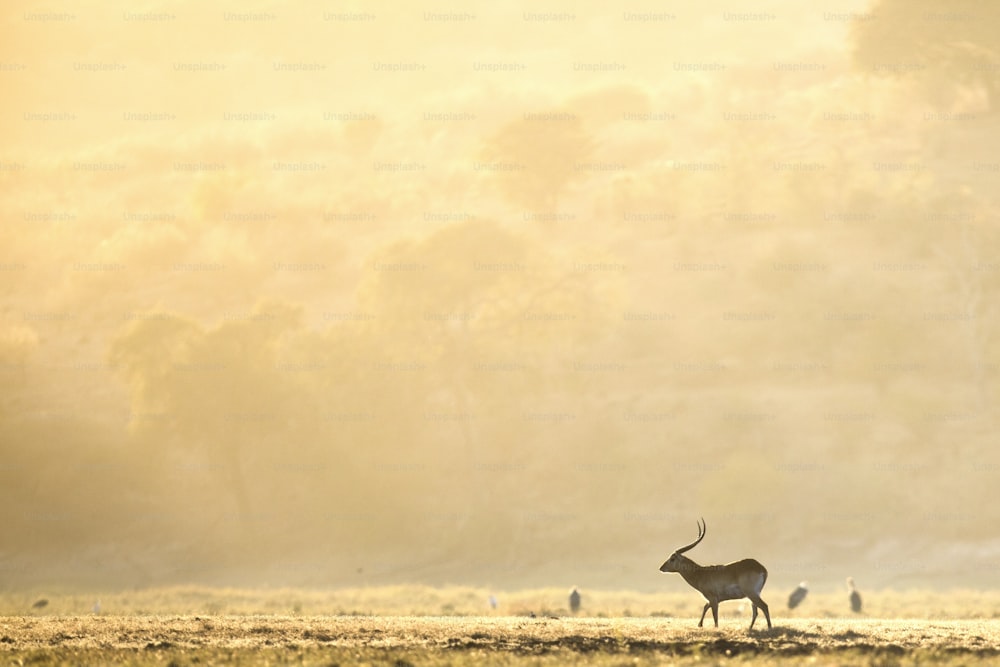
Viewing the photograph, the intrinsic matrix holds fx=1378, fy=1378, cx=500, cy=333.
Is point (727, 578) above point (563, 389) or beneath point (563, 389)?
beneath

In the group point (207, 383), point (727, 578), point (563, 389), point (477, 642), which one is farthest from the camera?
point (563, 389)

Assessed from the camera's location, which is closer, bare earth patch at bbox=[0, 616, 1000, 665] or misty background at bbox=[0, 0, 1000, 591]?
bare earth patch at bbox=[0, 616, 1000, 665]

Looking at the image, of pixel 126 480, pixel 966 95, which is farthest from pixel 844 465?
pixel 966 95

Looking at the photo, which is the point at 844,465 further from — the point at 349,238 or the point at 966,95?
the point at 966,95

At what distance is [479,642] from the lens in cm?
2541

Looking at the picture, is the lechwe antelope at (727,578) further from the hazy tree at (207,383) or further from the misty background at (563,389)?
the hazy tree at (207,383)

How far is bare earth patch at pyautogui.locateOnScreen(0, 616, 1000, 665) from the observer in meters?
23.5

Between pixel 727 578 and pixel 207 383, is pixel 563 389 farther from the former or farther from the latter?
pixel 727 578

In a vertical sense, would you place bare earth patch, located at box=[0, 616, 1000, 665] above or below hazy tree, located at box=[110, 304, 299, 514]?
below

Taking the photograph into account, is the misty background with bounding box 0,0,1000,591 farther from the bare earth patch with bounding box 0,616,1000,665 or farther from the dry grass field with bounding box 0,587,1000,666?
the bare earth patch with bounding box 0,616,1000,665

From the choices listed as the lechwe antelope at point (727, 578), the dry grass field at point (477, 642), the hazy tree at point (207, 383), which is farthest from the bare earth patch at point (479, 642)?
the hazy tree at point (207, 383)

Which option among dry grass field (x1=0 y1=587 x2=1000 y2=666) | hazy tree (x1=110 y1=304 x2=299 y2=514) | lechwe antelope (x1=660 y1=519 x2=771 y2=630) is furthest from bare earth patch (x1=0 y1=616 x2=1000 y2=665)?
hazy tree (x1=110 y1=304 x2=299 y2=514)

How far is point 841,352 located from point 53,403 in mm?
57149

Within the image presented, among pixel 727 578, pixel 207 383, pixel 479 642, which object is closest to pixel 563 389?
pixel 207 383
